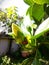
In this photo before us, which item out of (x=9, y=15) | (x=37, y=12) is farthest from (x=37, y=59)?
(x=9, y=15)

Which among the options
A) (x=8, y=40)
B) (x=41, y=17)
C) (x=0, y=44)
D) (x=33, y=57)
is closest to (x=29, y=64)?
(x=33, y=57)

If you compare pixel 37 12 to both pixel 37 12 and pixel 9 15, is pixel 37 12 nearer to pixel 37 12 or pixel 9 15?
pixel 37 12

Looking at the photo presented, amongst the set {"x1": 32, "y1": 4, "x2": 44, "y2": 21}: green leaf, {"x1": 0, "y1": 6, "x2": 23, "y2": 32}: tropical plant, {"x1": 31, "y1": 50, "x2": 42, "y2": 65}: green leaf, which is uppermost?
{"x1": 0, "y1": 6, "x2": 23, "y2": 32}: tropical plant

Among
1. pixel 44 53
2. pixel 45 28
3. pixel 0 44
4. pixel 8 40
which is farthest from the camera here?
pixel 8 40

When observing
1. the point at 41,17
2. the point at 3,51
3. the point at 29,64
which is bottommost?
the point at 3,51

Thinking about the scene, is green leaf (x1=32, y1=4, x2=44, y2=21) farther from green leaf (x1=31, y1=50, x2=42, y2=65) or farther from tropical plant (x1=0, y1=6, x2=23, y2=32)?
tropical plant (x1=0, y1=6, x2=23, y2=32)

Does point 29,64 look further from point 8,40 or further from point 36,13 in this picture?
point 8,40

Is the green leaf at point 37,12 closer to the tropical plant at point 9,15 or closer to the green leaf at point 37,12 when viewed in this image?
the green leaf at point 37,12

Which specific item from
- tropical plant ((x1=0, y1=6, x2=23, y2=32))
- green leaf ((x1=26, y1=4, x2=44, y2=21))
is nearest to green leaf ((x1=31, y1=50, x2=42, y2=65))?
green leaf ((x1=26, y1=4, x2=44, y2=21))

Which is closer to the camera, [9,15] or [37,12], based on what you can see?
[37,12]

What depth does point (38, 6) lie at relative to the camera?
56 centimetres

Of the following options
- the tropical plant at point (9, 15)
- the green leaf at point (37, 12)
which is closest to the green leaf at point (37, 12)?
Result: the green leaf at point (37, 12)

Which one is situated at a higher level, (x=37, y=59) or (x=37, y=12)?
(x=37, y=12)

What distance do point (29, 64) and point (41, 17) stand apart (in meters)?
0.13
